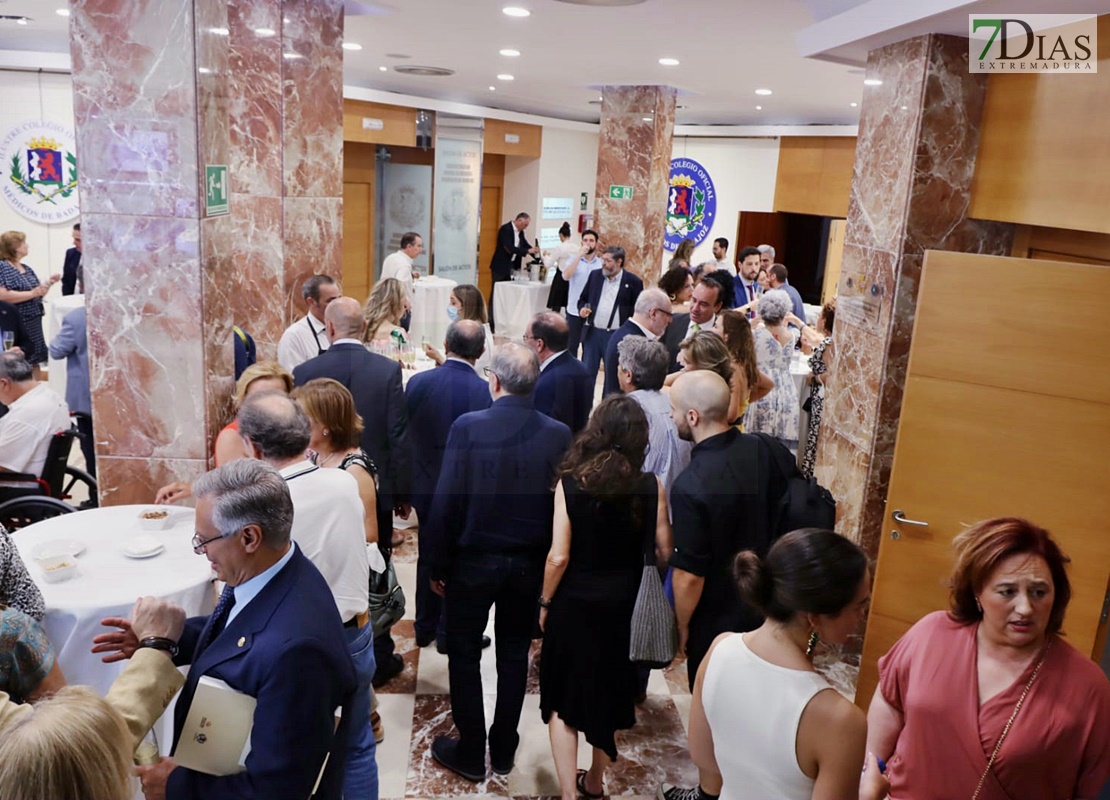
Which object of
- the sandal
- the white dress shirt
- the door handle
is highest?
the white dress shirt

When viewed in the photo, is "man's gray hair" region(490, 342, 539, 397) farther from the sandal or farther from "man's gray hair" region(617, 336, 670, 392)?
the sandal

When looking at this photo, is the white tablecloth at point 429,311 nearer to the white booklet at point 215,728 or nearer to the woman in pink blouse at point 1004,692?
the woman in pink blouse at point 1004,692

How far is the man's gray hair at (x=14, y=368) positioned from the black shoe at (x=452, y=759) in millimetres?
2801

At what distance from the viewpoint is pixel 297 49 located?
5.85 metres

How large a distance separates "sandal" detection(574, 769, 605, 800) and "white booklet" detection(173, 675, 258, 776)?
71.5 inches

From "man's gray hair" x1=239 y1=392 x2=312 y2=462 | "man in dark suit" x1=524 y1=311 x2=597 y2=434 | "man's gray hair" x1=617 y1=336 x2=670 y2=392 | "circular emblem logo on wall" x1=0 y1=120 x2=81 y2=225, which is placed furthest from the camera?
"circular emblem logo on wall" x1=0 y1=120 x2=81 y2=225

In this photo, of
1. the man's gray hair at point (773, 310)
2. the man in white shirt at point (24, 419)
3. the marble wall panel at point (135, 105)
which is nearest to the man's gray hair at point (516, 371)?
the marble wall panel at point (135, 105)

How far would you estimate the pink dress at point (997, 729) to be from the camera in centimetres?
210

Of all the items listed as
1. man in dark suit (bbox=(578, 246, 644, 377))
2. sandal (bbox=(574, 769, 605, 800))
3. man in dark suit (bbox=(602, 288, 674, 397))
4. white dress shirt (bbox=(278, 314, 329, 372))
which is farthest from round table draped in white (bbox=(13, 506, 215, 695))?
man in dark suit (bbox=(578, 246, 644, 377))

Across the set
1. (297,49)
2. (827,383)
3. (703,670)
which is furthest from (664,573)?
(297,49)

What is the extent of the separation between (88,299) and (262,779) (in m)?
A: 2.64

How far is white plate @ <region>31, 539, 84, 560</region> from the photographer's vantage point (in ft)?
9.45

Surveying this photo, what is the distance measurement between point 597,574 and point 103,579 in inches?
65.9

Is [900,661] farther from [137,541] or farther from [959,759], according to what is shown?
[137,541]
